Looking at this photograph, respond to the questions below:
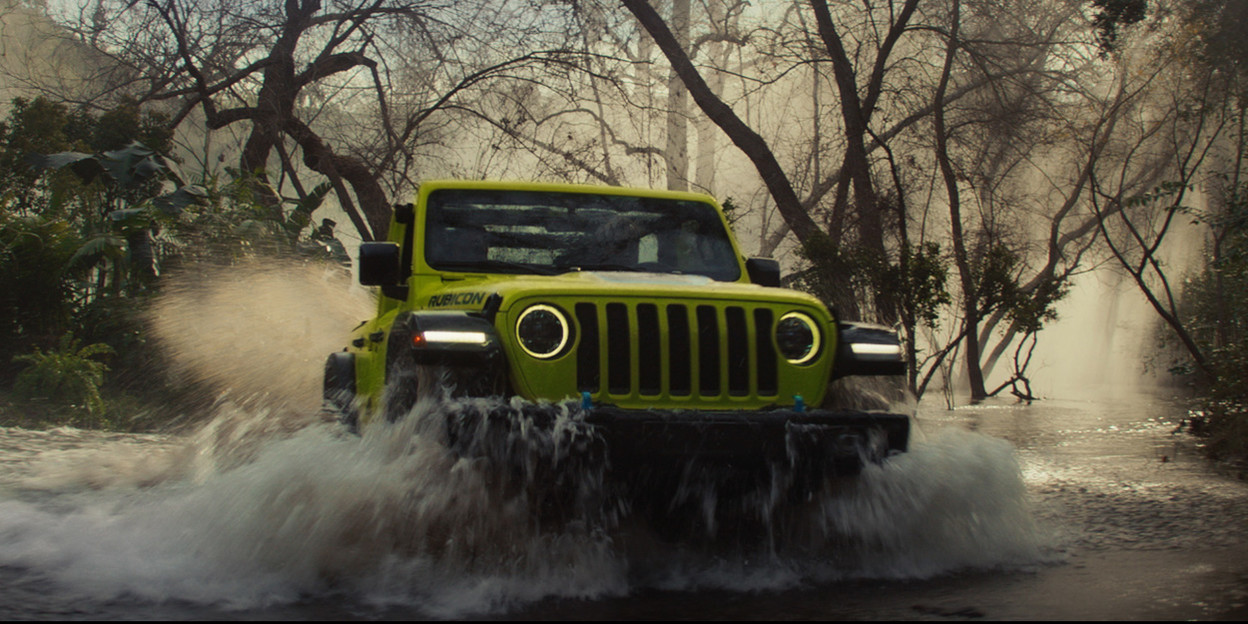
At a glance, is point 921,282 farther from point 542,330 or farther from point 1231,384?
point 542,330

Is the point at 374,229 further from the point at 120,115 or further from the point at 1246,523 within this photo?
the point at 1246,523

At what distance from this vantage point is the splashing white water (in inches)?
174

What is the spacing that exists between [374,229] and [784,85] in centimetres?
1910

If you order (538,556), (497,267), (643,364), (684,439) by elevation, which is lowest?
(538,556)

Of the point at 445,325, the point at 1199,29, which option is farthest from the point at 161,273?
the point at 1199,29

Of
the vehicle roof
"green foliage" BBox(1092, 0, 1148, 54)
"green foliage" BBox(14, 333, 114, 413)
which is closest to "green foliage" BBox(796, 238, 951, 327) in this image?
"green foliage" BBox(1092, 0, 1148, 54)

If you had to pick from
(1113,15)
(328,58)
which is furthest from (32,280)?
(1113,15)

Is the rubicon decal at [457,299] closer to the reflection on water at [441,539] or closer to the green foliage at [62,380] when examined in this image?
the reflection on water at [441,539]

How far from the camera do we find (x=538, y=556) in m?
4.58

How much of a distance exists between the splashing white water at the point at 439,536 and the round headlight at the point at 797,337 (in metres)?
0.59

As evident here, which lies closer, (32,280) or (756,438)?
(756,438)

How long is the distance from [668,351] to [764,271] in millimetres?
1824

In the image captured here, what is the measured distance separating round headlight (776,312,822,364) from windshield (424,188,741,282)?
1198 millimetres

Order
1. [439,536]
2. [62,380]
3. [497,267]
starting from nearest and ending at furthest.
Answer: [439,536] → [497,267] → [62,380]
